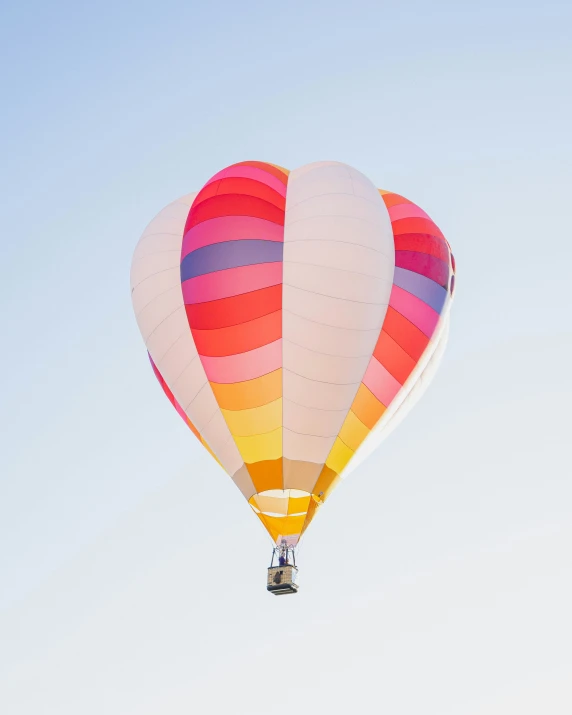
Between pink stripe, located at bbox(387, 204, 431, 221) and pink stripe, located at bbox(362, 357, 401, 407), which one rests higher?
pink stripe, located at bbox(387, 204, 431, 221)

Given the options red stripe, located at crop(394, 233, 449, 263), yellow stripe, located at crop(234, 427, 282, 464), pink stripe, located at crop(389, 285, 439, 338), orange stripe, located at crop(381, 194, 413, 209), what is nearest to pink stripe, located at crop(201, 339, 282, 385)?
yellow stripe, located at crop(234, 427, 282, 464)

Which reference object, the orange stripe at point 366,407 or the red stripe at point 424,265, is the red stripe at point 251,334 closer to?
the orange stripe at point 366,407

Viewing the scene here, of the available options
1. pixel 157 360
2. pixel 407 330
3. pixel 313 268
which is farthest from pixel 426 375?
pixel 157 360

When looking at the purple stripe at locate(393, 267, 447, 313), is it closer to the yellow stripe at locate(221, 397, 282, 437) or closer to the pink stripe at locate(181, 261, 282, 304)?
the pink stripe at locate(181, 261, 282, 304)

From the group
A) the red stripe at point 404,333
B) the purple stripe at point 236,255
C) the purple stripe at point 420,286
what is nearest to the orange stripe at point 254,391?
the purple stripe at point 236,255

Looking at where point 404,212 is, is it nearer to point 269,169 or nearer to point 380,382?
point 269,169

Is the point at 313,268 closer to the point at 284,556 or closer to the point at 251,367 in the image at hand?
the point at 251,367

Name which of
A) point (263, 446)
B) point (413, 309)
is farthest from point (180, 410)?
point (413, 309)
